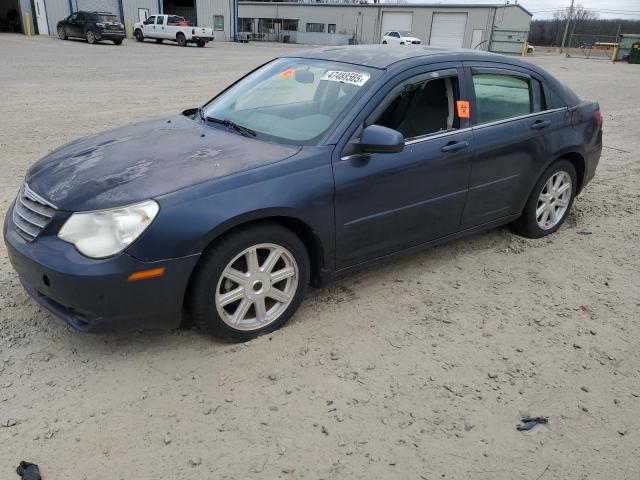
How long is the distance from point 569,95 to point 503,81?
922 millimetres

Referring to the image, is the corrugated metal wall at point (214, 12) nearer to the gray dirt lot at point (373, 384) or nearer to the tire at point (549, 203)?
the tire at point (549, 203)

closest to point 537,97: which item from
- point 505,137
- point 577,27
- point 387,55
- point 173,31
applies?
point 505,137

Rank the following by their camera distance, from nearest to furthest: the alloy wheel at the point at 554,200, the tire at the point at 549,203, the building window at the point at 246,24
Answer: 1. the tire at the point at 549,203
2. the alloy wheel at the point at 554,200
3. the building window at the point at 246,24

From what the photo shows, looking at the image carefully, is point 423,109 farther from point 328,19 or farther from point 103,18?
point 328,19

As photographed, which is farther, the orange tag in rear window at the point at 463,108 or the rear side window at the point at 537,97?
the rear side window at the point at 537,97

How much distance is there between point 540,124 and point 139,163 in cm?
320

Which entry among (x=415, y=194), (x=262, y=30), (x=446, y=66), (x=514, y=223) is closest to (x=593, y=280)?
(x=514, y=223)

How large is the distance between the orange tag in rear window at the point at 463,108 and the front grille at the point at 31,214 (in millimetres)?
2774

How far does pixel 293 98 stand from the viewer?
12.8 ft

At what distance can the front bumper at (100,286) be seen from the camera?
2.66 meters

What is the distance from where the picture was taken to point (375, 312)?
11.9ft

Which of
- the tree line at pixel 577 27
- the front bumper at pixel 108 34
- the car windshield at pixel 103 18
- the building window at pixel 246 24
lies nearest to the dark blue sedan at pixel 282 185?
the front bumper at pixel 108 34

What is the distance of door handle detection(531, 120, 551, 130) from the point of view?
4434 mm

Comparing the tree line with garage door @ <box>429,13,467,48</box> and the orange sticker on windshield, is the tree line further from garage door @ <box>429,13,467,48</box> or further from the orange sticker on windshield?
the orange sticker on windshield
